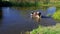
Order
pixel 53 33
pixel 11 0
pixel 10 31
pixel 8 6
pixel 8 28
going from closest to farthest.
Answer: pixel 53 33, pixel 10 31, pixel 8 28, pixel 8 6, pixel 11 0

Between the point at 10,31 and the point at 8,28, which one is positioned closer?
the point at 10,31

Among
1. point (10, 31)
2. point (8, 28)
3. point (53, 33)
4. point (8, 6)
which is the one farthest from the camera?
point (8, 6)

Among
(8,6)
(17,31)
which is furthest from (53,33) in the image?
(8,6)

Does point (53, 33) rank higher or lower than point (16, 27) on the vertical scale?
higher

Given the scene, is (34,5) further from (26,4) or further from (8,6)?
(8,6)

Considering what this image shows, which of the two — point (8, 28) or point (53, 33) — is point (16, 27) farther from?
point (53, 33)

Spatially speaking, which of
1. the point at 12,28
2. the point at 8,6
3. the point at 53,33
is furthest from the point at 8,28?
the point at 8,6

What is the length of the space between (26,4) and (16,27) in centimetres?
1216

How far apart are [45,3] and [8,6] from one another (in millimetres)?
5106

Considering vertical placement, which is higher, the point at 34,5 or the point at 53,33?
the point at 53,33

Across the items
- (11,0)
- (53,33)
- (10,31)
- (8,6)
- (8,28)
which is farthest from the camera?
(11,0)

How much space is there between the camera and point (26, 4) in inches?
959

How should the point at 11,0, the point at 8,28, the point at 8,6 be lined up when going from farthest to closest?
the point at 11,0
the point at 8,6
the point at 8,28

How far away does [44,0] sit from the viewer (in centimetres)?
2623
